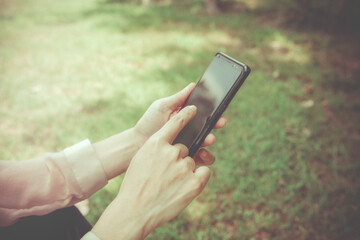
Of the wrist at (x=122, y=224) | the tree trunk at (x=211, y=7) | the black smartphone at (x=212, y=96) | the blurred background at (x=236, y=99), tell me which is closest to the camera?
the wrist at (x=122, y=224)

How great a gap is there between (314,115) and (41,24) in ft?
23.7

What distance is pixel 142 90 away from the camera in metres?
3.49

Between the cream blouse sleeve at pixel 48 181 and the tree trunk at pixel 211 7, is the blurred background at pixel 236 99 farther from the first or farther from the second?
the cream blouse sleeve at pixel 48 181

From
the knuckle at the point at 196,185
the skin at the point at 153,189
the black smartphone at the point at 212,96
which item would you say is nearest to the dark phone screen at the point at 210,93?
the black smartphone at the point at 212,96

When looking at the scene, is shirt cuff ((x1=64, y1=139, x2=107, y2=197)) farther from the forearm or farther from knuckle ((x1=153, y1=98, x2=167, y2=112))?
knuckle ((x1=153, y1=98, x2=167, y2=112))

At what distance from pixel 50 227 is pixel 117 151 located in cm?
55

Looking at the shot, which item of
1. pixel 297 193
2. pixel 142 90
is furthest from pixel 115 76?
pixel 297 193

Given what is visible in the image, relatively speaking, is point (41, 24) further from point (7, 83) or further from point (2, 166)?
point (2, 166)

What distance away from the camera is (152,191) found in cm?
96

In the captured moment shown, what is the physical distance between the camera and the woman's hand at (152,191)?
3.02ft

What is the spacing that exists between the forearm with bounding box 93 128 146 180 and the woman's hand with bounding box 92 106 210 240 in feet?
1.78

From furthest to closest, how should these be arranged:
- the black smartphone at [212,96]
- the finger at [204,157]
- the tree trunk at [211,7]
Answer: the tree trunk at [211,7]
the finger at [204,157]
the black smartphone at [212,96]

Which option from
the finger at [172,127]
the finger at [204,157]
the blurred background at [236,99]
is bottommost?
the blurred background at [236,99]

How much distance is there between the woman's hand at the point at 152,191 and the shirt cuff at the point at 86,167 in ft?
1.63
